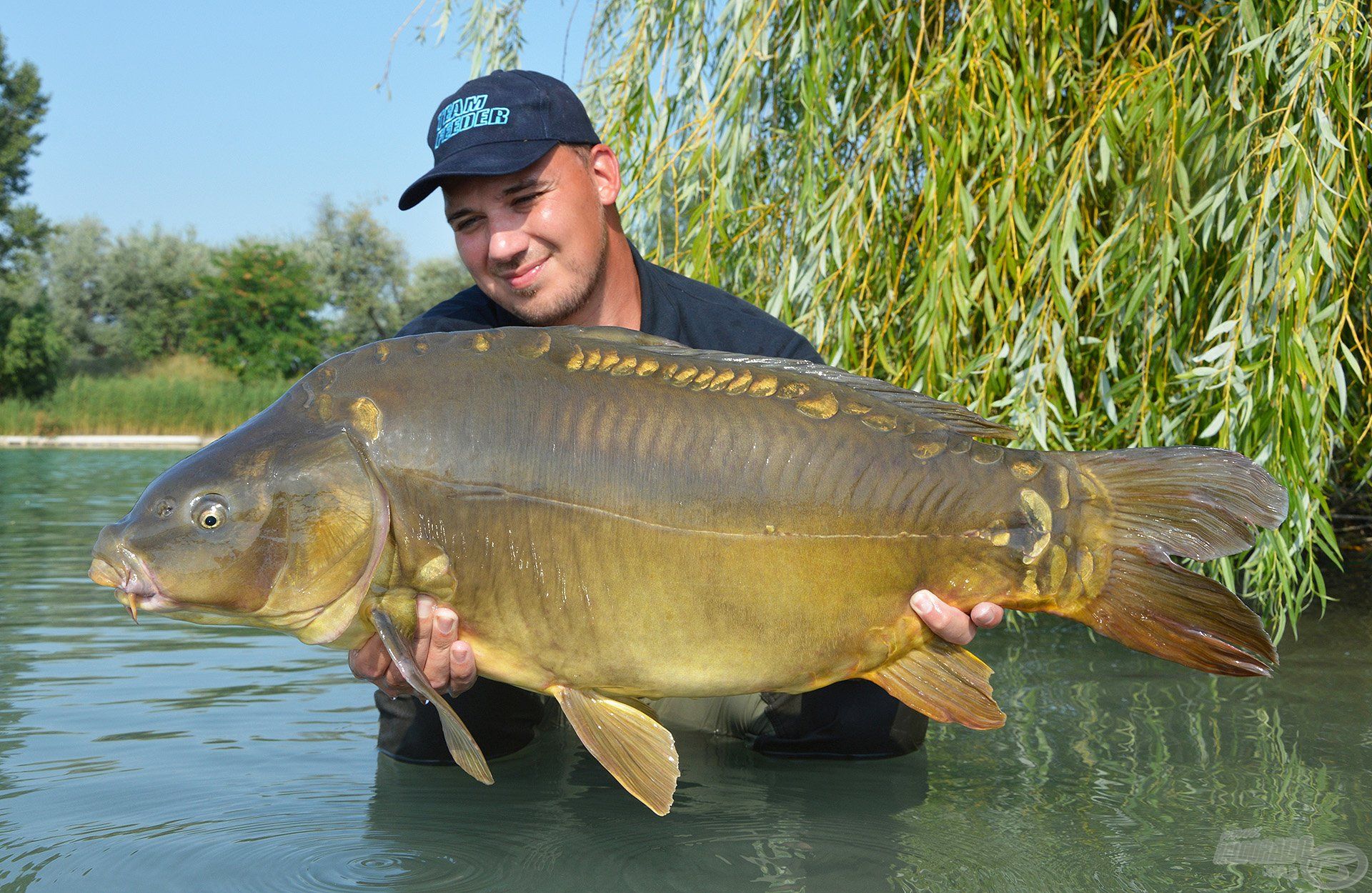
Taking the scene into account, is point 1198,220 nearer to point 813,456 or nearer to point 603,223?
point 603,223

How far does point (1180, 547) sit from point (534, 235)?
1.67 meters

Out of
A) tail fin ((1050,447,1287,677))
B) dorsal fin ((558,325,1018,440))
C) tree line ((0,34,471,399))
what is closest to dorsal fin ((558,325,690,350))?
dorsal fin ((558,325,1018,440))

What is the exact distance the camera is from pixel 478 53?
17.2 ft

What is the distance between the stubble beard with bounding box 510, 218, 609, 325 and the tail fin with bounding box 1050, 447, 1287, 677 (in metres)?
1.37

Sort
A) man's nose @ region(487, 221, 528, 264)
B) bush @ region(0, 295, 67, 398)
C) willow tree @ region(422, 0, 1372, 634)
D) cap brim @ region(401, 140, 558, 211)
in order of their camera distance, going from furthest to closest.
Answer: bush @ region(0, 295, 67, 398)
willow tree @ region(422, 0, 1372, 634)
man's nose @ region(487, 221, 528, 264)
cap brim @ region(401, 140, 558, 211)

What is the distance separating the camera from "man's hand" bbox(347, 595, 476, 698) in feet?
7.22

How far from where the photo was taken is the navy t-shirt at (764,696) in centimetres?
299

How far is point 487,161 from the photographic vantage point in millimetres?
2951

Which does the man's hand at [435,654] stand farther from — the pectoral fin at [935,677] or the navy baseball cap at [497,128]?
the navy baseball cap at [497,128]

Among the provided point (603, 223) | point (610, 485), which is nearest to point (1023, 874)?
point (610, 485)

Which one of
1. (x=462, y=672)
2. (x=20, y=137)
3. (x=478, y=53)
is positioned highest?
(x=20, y=137)

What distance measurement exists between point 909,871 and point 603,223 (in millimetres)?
1741

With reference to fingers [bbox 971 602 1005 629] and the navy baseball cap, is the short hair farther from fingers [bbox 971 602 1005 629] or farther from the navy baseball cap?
fingers [bbox 971 602 1005 629]

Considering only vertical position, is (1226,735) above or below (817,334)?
below
